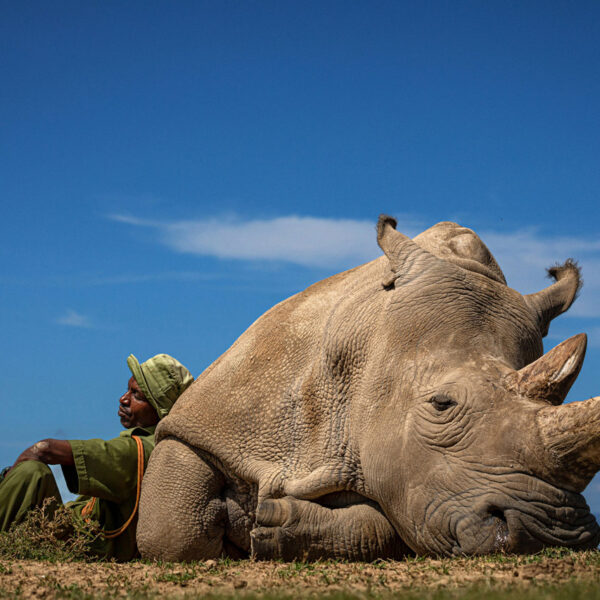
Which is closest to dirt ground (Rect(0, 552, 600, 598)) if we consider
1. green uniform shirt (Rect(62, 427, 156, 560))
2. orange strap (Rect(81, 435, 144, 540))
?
green uniform shirt (Rect(62, 427, 156, 560))

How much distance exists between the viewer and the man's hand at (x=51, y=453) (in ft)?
27.2

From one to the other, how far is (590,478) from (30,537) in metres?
5.25

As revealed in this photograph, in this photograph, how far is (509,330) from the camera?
665 cm

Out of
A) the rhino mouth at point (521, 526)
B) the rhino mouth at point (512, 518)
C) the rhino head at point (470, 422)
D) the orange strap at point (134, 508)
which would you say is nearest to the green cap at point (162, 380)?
the orange strap at point (134, 508)

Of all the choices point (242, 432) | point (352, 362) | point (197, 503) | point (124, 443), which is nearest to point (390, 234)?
point (352, 362)

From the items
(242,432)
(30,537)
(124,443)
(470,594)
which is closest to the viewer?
(470,594)

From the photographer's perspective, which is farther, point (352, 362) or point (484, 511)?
point (352, 362)

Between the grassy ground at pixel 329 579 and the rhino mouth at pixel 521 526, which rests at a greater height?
the rhino mouth at pixel 521 526

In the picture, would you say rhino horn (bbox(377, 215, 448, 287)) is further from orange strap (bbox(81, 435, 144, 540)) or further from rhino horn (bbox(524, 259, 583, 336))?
orange strap (bbox(81, 435, 144, 540))

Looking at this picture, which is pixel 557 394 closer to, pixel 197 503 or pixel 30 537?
pixel 197 503

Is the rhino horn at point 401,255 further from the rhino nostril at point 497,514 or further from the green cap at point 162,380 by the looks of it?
the green cap at point 162,380

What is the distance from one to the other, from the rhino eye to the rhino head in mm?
10

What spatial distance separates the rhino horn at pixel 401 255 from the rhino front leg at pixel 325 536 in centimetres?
198

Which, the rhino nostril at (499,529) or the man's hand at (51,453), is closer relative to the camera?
the rhino nostril at (499,529)
